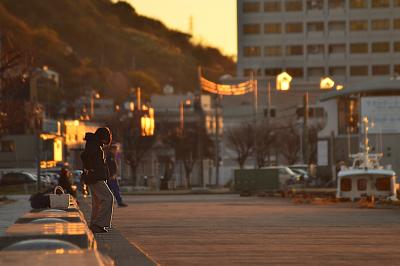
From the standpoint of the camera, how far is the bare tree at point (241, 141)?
121312 mm

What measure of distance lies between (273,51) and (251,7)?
622 cm

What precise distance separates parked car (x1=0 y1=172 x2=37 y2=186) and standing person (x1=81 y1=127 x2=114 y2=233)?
6049 cm

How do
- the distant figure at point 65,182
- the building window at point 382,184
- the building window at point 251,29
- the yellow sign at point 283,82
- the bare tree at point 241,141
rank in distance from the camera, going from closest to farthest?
1. the distant figure at point 65,182
2. the building window at point 382,184
3. the bare tree at point 241,141
4. the yellow sign at point 283,82
5. the building window at point 251,29

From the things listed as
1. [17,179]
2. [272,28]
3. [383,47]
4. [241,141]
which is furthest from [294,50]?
[17,179]

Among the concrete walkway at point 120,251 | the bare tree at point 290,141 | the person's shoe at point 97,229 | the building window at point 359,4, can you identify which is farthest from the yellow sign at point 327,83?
the concrete walkway at point 120,251

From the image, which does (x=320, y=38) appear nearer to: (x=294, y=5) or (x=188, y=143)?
(x=294, y=5)

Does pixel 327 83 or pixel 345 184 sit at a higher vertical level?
pixel 327 83

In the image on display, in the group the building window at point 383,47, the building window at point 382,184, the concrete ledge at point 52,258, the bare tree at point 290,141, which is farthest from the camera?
the building window at point 383,47

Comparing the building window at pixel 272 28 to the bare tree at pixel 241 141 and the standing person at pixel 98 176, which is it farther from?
the standing person at pixel 98 176

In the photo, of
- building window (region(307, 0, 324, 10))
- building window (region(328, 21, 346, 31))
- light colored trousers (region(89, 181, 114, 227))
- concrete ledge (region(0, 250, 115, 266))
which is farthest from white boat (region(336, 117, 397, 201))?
building window (region(328, 21, 346, 31))

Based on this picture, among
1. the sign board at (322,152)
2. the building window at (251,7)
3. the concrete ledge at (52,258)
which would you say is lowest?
the concrete ledge at (52,258)

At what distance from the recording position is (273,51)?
156750 millimetres

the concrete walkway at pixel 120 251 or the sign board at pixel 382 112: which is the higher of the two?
the sign board at pixel 382 112

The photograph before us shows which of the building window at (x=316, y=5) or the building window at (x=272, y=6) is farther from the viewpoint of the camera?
the building window at (x=316, y=5)
